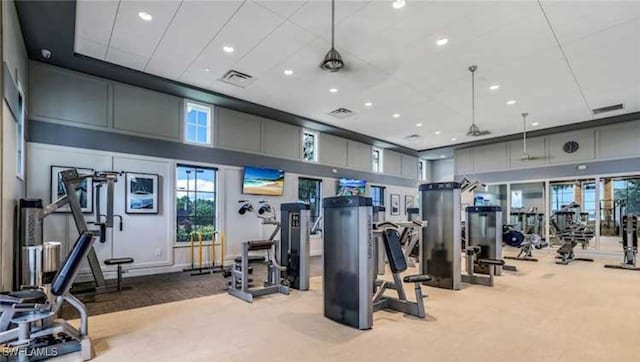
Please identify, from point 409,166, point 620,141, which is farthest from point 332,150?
point 620,141

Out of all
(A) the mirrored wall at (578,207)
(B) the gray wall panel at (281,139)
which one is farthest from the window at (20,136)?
(A) the mirrored wall at (578,207)

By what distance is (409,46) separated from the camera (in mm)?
5250

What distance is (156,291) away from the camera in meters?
5.36

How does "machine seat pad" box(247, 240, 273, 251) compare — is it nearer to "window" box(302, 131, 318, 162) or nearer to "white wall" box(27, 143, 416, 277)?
"white wall" box(27, 143, 416, 277)

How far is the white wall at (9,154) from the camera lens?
3406mm

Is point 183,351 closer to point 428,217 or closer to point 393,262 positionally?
point 393,262

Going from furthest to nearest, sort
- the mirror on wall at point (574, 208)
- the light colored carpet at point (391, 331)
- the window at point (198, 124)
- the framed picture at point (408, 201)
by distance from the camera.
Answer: the framed picture at point (408, 201)
the mirror on wall at point (574, 208)
the window at point (198, 124)
the light colored carpet at point (391, 331)

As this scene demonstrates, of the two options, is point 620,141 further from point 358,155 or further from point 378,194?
point 358,155

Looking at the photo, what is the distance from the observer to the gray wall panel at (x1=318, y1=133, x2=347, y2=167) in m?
10.4

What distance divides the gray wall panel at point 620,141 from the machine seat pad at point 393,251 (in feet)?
30.8

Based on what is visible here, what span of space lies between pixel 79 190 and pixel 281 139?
185 inches

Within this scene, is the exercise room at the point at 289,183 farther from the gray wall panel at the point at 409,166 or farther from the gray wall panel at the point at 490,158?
the gray wall panel at the point at 409,166

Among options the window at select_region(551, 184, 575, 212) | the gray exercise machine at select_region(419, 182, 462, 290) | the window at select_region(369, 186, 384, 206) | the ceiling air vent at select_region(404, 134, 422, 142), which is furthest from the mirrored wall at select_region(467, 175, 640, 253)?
the gray exercise machine at select_region(419, 182, 462, 290)

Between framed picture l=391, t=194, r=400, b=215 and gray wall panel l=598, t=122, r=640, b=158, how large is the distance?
6216 mm
